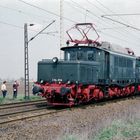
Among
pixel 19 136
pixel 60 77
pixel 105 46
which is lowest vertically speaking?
pixel 19 136

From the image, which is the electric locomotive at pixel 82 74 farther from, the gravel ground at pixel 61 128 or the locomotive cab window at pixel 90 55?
the gravel ground at pixel 61 128

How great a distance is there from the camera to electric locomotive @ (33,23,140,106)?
2189 cm

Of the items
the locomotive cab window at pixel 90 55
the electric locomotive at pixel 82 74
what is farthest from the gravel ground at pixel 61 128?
the locomotive cab window at pixel 90 55

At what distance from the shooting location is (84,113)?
1983 centimetres

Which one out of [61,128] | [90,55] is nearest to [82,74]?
[90,55]

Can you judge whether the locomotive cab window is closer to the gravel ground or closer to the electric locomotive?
the electric locomotive

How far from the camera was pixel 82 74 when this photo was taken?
22.3 m

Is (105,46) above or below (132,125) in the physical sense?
above

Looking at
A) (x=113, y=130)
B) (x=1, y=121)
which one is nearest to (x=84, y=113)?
(x=1, y=121)

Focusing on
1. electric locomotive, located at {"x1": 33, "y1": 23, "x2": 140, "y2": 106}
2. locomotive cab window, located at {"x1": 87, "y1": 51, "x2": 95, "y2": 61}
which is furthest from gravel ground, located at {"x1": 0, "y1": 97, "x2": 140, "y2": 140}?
locomotive cab window, located at {"x1": 87, "y1": 51, "x2": 95, "y2": 61}

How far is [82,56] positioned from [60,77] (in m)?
2.83

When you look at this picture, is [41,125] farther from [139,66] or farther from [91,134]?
[139,66]

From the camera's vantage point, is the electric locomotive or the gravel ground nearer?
the gravel ground

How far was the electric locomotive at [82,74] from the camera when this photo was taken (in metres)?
21.9
